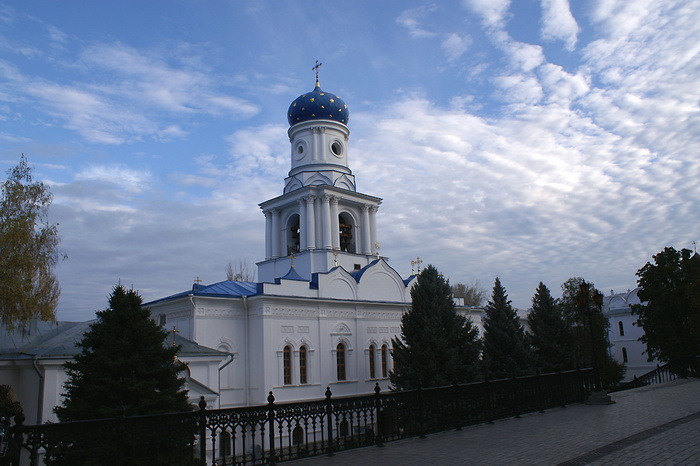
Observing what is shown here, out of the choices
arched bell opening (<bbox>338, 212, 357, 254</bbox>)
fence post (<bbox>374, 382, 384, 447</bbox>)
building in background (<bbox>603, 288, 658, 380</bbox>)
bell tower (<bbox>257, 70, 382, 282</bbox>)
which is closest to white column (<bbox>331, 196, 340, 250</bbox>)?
bell tower (<bbox>257, 70, 382, 282</bbox>)

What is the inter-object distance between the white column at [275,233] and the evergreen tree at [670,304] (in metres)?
20.5

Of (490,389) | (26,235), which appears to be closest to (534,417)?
(490,389)

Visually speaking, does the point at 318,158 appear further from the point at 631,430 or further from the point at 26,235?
the point at 631,430

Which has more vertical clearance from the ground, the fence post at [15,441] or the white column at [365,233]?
the white column at [365,233]

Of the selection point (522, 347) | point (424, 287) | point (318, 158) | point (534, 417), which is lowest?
point (534, 417)

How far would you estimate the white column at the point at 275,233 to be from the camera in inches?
1095

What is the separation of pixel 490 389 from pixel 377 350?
13.1 meters

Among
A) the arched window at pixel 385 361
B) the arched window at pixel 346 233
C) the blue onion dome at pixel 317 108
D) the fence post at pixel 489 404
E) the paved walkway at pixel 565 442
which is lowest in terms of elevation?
the paved walkway at pixel 565 442

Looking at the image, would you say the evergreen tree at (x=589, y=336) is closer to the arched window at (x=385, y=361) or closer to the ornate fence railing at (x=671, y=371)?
the ornate fence railing at (x=671, y=371)

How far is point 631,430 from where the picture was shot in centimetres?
1012

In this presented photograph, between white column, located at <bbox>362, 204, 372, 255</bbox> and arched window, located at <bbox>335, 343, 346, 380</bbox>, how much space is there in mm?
6058

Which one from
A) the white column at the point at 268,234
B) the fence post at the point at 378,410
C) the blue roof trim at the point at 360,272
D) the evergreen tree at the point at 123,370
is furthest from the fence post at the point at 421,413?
the white column at the point at 268,234

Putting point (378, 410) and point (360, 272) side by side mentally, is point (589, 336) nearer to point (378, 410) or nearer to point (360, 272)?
point (360, 272)

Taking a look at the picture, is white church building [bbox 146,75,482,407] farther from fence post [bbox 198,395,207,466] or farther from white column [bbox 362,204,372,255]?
fence post [bbox 198,395,207,466]
